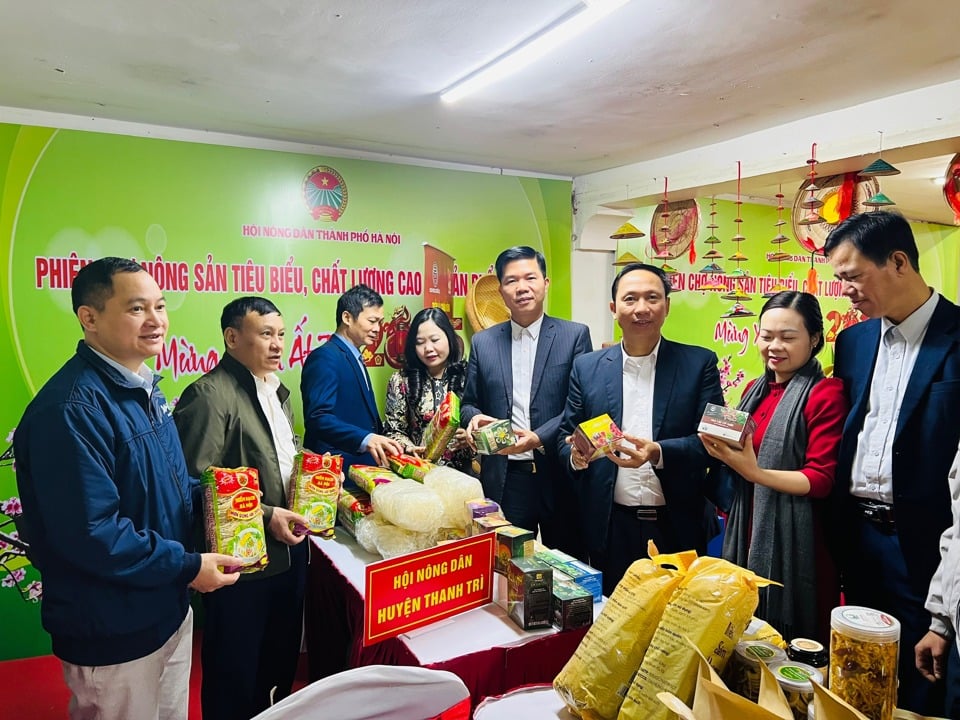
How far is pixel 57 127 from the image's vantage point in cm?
301

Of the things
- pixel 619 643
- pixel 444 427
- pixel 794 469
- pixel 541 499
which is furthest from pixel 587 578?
pixel 541 499

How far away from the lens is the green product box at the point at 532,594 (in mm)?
A: 1690

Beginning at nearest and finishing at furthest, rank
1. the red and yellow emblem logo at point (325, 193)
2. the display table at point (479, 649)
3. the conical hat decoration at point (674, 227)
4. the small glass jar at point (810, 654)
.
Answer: the small glass jar at point (810, 654)
the display table at point (479, 649)
the red and yellow emblem logo at point (325, 193)
the conical hat decoration at point (674, 227)

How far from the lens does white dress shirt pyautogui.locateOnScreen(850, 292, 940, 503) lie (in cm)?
187

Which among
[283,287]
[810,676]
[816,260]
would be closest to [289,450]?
[283,287]

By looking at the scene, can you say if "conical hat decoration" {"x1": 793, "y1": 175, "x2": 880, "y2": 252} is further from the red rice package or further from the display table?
the red rice package

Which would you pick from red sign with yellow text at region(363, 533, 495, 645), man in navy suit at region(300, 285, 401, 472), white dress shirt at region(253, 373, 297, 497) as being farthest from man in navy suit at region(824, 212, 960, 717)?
white dress shirt at region(253, 373, 297, 497)

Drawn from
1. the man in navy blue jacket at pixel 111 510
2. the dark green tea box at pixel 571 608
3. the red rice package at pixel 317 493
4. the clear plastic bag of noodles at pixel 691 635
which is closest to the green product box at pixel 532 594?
the dark green tea box at pixel 571 608

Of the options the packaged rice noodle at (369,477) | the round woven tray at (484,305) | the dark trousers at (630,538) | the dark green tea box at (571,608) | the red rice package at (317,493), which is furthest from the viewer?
the round woven tray at (484,305)

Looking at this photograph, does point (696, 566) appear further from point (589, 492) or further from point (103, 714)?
point (103, 714)

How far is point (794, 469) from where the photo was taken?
208cm

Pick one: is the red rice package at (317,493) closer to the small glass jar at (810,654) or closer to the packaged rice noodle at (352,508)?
the packaged rice noodle at (352,508)

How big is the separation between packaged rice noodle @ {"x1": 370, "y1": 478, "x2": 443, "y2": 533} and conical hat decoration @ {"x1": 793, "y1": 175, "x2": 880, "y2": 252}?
7.49 feet

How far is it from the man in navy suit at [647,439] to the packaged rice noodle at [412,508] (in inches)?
24.4
